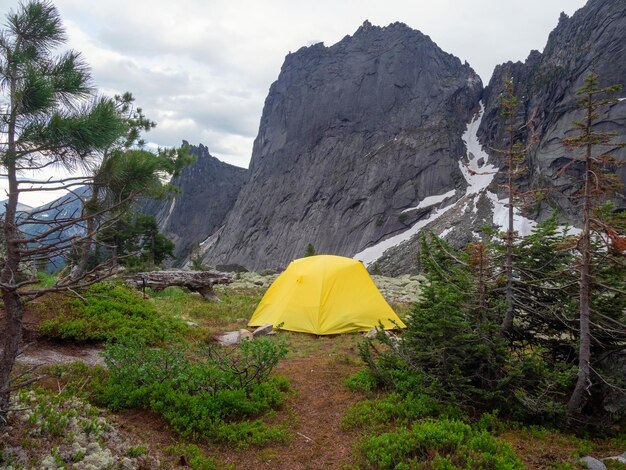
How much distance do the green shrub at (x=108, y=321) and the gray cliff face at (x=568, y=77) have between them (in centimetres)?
5707

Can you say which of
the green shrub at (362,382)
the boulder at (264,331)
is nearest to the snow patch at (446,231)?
the boulder at (264,331)

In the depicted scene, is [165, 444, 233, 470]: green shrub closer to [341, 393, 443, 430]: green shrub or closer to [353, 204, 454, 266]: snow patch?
[341, 393, 443, 430]: green shrub

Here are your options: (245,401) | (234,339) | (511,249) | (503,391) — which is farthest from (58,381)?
(511,249)

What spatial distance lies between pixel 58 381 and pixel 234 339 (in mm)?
5229

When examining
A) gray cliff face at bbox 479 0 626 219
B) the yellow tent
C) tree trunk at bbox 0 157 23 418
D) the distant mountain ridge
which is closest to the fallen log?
the yellow tent

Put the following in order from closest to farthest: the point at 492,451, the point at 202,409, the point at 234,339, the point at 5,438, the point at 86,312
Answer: the point at 5,438
the point at 492,451
the point at 202,409
the point at 86,312
the point at 234,339

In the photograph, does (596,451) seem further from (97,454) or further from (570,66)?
(570,66)

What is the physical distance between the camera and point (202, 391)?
6.68 metres

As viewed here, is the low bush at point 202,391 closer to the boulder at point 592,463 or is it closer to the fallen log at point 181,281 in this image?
the boulder at point 592,463

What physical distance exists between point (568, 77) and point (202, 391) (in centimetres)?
8593

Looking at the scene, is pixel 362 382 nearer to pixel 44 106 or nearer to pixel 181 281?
pixel 44 106

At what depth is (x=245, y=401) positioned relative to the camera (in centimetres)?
661

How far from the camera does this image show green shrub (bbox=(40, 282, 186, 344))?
9031 mm

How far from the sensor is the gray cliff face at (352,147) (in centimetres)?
9650
